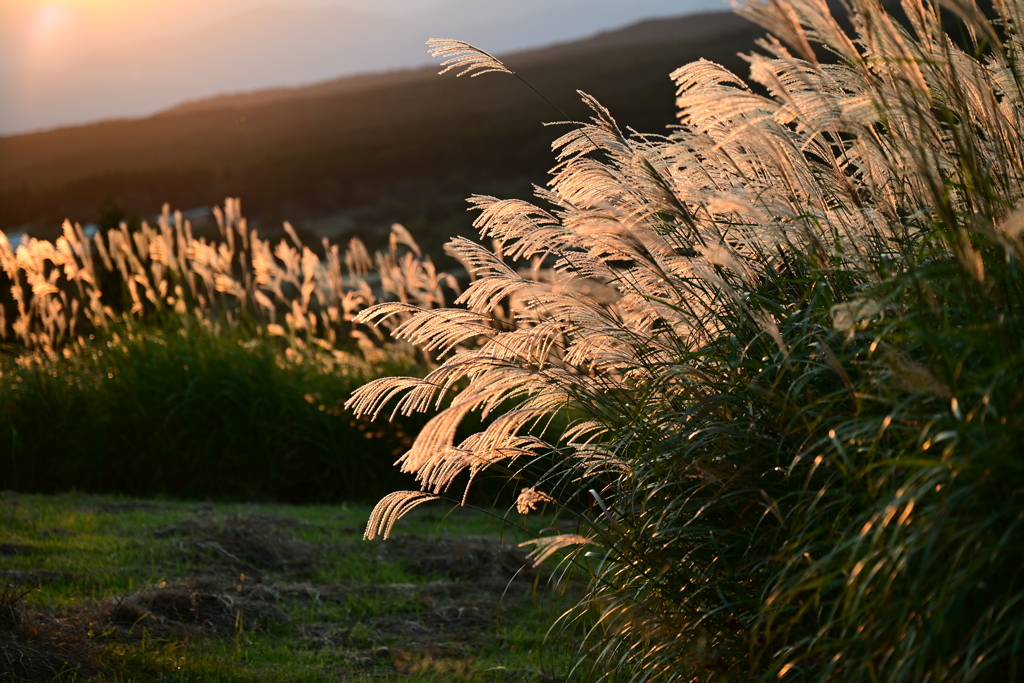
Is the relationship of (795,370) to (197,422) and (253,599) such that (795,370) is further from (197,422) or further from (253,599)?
(197,422)

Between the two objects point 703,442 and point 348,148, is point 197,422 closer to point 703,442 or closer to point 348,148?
point 703,442

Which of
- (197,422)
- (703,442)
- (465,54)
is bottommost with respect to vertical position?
(197,422)

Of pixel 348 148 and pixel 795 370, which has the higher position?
pixel 348 148

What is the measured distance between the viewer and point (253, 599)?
3744 millimetres

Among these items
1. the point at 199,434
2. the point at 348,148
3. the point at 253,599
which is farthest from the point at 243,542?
the point at 348,148

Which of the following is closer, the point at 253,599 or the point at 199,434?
the point at 253,599

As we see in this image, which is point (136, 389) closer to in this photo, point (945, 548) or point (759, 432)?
point (759, 432)

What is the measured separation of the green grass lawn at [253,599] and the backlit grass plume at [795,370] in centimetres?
40

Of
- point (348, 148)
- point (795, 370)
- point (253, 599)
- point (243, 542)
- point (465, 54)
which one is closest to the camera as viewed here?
point (795, 370)

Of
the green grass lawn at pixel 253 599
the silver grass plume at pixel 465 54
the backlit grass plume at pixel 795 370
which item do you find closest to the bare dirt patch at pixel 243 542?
the green grass lawn at pixel 253 599

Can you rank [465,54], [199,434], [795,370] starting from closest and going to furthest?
Answer: [795,370]
[465,54]
[199,434]

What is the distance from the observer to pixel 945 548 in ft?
5.45

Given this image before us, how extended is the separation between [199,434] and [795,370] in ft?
16.7

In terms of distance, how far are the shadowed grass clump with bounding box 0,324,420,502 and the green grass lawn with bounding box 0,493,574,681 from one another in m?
0.71
